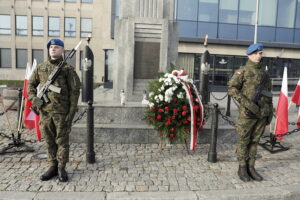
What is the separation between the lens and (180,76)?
220 inches

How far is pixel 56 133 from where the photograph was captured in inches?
165

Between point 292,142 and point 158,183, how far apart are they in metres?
4.70

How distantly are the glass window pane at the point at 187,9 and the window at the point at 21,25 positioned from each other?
1843cm

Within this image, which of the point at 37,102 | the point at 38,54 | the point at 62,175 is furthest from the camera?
the point at 38,54

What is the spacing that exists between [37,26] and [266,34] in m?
23.9

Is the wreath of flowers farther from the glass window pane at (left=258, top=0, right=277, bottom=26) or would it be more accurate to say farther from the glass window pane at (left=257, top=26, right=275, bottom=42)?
the glass window pane at (left=258, top=0, right=277, bottom=26)

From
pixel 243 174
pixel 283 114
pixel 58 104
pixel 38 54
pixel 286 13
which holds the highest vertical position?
pixel 286 13

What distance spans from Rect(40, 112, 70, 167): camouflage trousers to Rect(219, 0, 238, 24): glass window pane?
65.8 ft

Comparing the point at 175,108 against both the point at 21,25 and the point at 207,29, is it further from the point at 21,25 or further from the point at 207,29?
the point at 21,25

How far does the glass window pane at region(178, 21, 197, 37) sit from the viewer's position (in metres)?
21.3

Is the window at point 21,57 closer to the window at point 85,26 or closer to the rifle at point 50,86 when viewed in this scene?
the window at point 85,26

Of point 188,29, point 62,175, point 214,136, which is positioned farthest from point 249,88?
point 188,29

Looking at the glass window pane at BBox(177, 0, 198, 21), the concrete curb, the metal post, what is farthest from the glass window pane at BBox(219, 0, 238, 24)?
the concrete curb

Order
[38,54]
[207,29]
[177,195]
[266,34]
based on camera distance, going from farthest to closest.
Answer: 1. [38,54]
2. [266,34]
3. [207,29]
4. [177,195]
